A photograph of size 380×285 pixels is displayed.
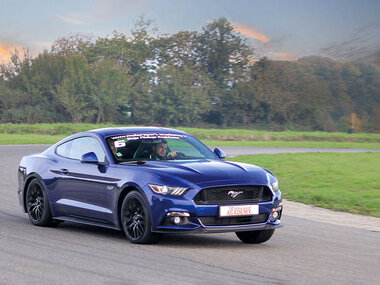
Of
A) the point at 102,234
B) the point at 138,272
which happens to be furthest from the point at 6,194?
the point at 138,272

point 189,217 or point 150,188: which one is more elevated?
point 150,188

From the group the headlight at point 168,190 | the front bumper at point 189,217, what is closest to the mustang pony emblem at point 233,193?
the front bumper at point 189,217

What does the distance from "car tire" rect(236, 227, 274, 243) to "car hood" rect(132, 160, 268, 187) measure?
0.73 meters

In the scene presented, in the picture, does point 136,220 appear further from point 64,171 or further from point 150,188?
point 64,171

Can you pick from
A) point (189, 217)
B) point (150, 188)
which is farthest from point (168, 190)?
point (189, 217)

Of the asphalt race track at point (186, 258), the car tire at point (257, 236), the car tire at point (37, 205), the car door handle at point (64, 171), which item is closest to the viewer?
the asphalt race track at point (186, 258)

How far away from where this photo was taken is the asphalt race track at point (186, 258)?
6.35 m

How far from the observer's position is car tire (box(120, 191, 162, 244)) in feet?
26.3

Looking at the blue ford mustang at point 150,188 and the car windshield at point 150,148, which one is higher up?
the car windshield at point 150,148

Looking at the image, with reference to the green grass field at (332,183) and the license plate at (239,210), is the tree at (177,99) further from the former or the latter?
the license plate at (239,210)

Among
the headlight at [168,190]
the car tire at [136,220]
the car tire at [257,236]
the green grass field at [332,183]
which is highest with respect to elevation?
the headlight at [168,190]

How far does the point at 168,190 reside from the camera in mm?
7879

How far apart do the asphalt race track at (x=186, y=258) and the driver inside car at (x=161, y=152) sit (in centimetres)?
103

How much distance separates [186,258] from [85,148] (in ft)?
9.37
